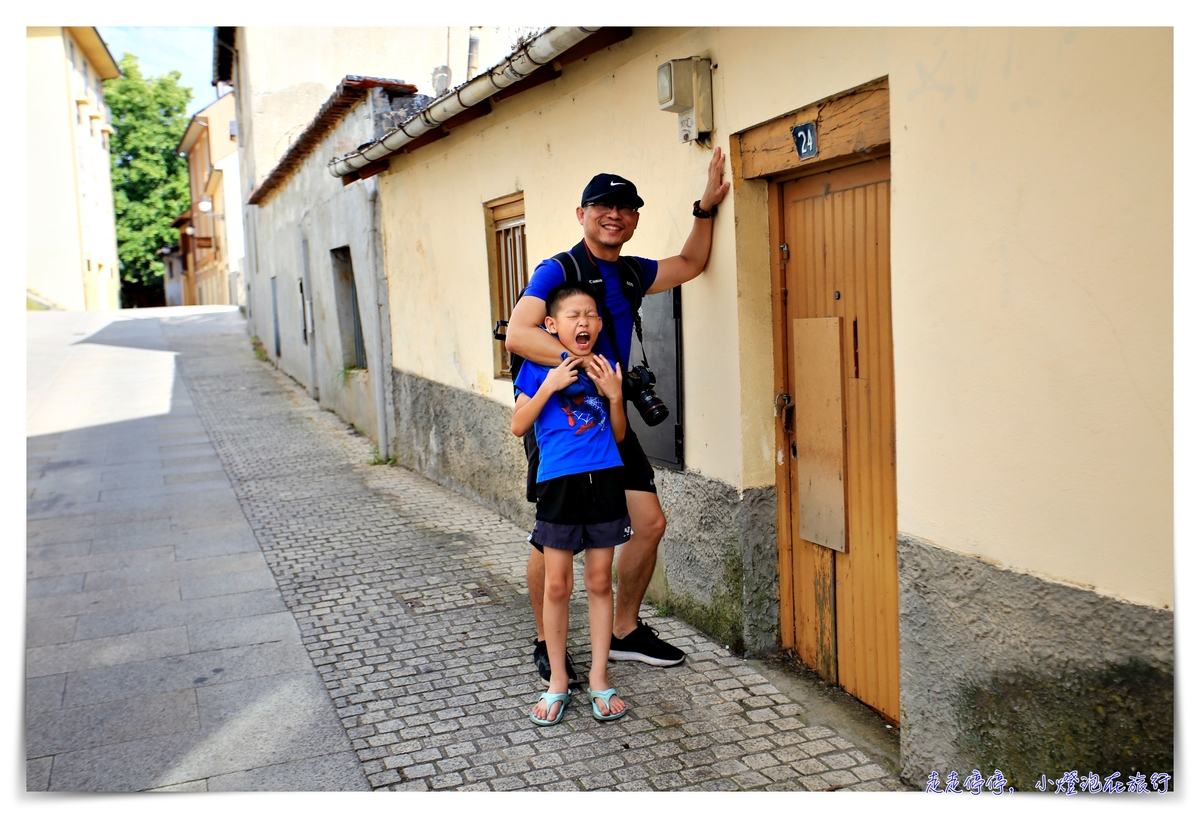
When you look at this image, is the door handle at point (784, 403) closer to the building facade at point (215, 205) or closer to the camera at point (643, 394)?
the camera at point (643, 394)

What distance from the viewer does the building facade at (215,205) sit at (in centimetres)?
3494

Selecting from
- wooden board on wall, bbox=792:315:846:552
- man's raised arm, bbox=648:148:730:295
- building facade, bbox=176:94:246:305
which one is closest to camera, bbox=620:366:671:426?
man's raised arm, bbox=648:148:730:295

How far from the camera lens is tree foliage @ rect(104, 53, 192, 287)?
140ft

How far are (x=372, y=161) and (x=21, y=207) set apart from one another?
6.03 m

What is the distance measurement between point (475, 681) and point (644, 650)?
73 centimetres

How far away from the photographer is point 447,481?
830 cm

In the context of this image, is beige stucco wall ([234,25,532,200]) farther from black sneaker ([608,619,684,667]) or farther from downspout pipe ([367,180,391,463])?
black sneaker ([608,619,684,667])

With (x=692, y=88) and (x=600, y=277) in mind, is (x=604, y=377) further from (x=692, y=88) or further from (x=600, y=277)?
(x=692, y=88)

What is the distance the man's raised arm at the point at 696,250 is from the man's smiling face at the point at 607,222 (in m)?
0.37

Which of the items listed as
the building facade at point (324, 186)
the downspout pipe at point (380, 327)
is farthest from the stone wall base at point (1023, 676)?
the building facade at point (324, 186)

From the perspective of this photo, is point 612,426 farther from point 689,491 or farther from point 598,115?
point 598,115

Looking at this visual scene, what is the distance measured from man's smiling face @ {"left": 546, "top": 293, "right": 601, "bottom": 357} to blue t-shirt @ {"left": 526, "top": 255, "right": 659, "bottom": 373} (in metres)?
0.14

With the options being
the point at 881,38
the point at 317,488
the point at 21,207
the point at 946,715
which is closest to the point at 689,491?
the point at 946,715

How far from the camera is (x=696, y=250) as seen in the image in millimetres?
4105
